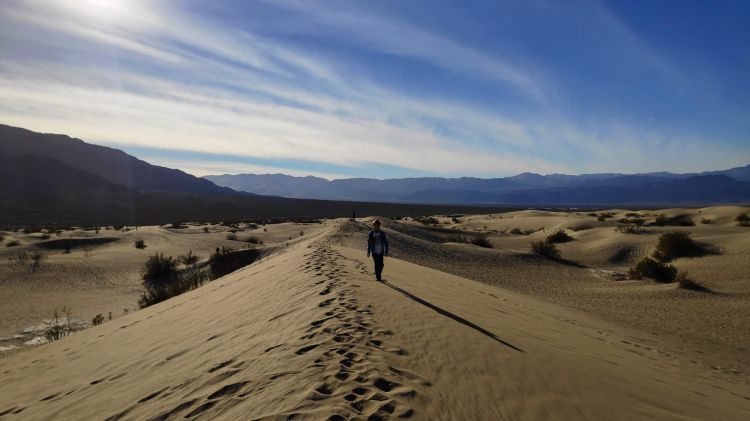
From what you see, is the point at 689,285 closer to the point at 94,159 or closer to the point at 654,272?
the point at 654,272

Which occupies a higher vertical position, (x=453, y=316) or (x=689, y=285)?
(x=453, y=316)

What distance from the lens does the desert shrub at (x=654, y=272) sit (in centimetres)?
1442

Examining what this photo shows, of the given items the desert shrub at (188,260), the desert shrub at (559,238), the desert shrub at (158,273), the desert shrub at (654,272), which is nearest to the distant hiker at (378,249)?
the desert shrub at (158,273)

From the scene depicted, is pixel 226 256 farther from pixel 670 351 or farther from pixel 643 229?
pixel 643 229

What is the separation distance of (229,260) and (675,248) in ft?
57.8

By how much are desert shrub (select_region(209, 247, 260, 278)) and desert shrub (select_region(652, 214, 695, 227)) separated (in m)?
24.0

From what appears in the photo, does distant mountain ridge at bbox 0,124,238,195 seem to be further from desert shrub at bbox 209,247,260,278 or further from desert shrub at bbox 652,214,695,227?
desert shrub at bbox 652,214,695,227

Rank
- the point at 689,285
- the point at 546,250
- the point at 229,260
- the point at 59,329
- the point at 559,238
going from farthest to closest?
the point at 559,238 < the point at 546,250 < the point at 229,260 < the point at 689,285 < the point at 59,329

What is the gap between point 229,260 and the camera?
56.6ft

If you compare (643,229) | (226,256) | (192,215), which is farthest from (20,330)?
(192,215)

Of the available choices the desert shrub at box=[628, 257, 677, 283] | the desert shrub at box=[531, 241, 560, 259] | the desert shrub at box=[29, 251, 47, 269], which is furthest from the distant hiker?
the desert shrub at box=[29, 251, 47, 269]

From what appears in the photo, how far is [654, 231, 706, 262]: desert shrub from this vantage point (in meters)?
17.2

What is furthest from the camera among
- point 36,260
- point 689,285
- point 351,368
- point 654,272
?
point 36,260

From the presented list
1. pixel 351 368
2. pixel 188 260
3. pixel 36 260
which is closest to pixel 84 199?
pixel 36 260
